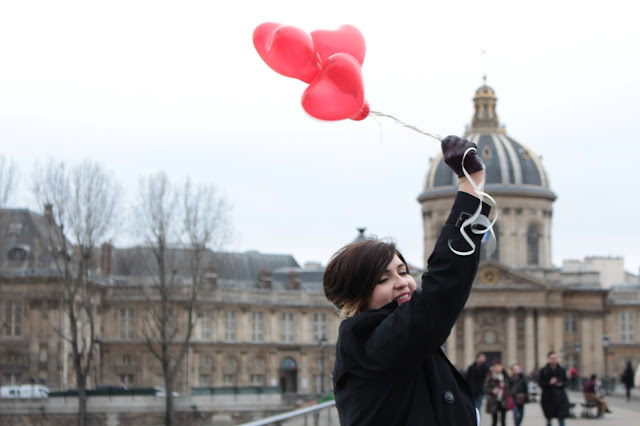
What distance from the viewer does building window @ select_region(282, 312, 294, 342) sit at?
262 ft

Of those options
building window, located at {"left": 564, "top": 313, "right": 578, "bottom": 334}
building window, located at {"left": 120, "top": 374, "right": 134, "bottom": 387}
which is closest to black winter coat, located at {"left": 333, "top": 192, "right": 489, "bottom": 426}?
building window, located at {"left": 120, "top": 374, "right": 134, "bottom": 387}

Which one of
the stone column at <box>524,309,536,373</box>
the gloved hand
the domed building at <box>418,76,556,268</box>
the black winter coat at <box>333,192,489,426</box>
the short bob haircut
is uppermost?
the domed building at <box>418,76,556,268</box>

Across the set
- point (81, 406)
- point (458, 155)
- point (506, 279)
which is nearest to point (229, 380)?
point (506, 279)

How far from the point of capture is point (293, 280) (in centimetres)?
8288

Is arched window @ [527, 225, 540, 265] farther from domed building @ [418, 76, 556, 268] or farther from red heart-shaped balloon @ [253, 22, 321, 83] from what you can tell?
red heart-shaped balloon @ [253, 22, 321, 83]

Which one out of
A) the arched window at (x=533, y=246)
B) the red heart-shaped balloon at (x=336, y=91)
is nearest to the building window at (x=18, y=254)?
the arched window at (x=533, y=246)

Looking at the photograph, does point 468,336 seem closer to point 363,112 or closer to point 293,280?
point 293,280

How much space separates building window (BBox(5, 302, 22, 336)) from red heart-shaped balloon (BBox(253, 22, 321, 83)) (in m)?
58.7

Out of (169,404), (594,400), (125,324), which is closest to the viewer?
(594,400)

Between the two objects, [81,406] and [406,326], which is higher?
[406,326]

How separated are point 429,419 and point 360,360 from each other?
291 mm

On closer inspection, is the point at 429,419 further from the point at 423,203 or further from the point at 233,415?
the point at 423,203

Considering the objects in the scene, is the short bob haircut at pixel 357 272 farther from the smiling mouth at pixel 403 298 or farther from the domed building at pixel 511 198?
the domed building at pixel 511 198

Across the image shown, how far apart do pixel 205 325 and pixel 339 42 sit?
7122 centimetres
